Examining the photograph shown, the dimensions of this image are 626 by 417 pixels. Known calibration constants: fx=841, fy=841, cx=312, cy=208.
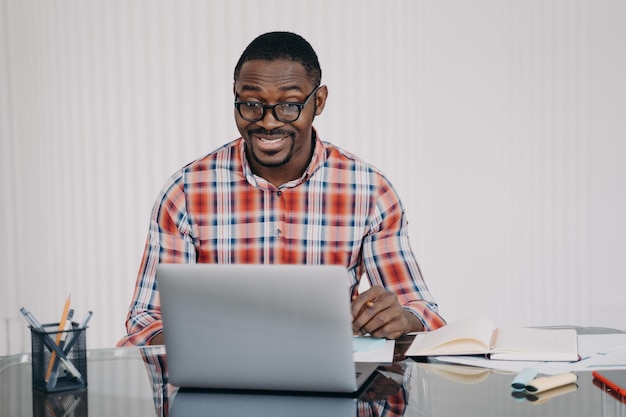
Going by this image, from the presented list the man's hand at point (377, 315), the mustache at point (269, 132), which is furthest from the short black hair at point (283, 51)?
the man's hand at point (377, 315)

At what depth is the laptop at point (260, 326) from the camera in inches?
51.3

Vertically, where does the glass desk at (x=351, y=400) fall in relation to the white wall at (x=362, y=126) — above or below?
below

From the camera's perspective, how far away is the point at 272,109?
2.18 meters

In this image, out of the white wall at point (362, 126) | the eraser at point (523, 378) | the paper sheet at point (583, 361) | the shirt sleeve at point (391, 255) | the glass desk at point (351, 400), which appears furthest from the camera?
the white wall at point (362, 126)

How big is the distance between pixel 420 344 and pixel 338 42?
7.98 ft

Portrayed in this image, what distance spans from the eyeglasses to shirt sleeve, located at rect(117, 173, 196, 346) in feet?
0.86

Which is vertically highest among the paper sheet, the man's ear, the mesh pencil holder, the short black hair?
the short black hair

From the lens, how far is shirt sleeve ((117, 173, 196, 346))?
210cm

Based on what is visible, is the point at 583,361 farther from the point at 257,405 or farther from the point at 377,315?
the point at 257,405

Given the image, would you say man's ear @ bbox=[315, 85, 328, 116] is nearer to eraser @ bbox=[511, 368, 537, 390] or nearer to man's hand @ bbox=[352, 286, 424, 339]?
man's hand @ bbox=[352, 286, 424, 339]

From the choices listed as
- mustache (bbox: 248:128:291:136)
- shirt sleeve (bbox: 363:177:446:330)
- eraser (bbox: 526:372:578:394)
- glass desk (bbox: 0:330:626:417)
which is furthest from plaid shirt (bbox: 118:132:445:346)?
eraser (bbox: 526:372:578:394)

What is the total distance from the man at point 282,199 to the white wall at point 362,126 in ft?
5.23

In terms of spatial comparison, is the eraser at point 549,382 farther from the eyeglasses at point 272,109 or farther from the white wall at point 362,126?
the white wall at point 362,126

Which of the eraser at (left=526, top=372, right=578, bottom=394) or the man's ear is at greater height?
the man's ear
